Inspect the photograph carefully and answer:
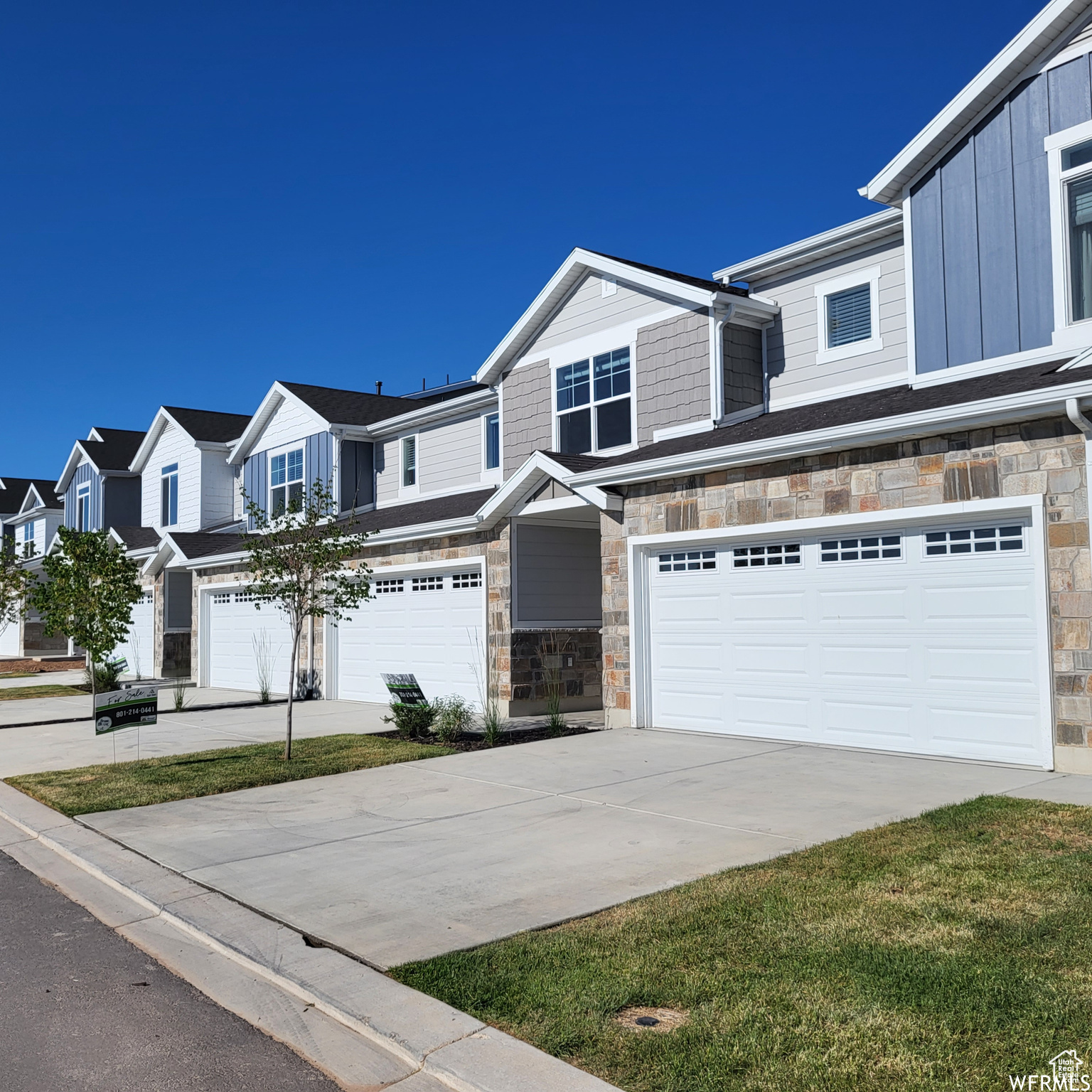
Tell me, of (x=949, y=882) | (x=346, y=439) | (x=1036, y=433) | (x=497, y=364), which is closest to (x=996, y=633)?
(x=1036, y=433)

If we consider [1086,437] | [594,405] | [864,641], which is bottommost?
[864,641]

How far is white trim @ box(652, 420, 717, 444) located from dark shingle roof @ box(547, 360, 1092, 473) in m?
0.16

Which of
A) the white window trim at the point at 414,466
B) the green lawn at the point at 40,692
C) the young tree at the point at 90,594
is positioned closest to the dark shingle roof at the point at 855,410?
the young tree at the point at 90,594

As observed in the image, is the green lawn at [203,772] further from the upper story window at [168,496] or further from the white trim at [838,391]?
the upper story window at [168,496]

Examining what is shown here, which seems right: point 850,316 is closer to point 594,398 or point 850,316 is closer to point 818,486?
point 594,398

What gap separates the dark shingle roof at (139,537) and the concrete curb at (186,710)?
9.91 metres

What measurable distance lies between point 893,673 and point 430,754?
545 cm

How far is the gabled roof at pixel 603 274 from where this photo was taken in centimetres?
1528

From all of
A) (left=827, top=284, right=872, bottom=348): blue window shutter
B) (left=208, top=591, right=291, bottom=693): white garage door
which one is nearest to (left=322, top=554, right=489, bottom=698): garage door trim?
(left=208, top=591, right=291, bottom=693): white garage door

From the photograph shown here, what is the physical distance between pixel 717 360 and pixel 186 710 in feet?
37.1

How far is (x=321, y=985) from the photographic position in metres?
4.91

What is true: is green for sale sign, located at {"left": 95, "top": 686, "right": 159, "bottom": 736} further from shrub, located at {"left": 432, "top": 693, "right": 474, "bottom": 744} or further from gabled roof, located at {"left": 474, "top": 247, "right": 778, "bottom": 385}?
gabled roof, located at {"left": 474, "top": 247, "right": 778, "bottom": 385}

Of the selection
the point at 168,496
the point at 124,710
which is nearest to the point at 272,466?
the point at 168,496

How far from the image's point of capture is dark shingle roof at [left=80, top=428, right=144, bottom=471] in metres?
33.5
